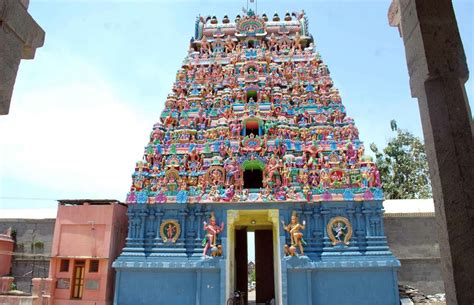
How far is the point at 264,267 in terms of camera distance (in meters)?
21.7

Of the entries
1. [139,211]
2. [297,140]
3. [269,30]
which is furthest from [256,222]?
[269,30]

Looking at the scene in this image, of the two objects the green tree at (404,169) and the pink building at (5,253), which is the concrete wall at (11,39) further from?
the green tree at (404,169)

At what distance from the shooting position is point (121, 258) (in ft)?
52.3

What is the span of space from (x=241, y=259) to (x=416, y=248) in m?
9.22

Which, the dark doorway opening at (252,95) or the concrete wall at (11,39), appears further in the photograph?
the dark doorway opening at (252,95)

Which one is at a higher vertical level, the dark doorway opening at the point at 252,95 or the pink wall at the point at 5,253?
the dark doorway opening at the point at 252,95

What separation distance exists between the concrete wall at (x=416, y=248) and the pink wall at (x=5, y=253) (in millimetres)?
18660

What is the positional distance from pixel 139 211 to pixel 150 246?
1560 mm

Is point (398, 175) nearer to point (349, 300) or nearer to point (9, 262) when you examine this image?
point (349, 300)

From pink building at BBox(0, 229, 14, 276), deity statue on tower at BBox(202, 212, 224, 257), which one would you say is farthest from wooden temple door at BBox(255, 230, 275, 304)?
pink building at BBox(0, 229, 14, 276)

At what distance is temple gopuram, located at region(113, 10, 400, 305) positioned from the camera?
1505cm

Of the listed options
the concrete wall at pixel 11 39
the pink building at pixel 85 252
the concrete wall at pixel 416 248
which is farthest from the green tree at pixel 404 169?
the concrete wall at pixel 11 39

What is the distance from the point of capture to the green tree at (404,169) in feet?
94.9

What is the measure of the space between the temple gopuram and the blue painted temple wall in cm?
4
